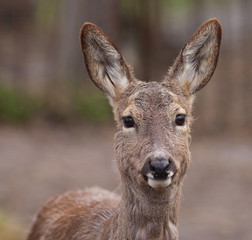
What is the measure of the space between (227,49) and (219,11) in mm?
3504

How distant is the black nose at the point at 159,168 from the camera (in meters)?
4.80

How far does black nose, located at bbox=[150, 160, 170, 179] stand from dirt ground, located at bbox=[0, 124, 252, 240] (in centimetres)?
443

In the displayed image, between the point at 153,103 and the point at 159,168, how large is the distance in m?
0.73

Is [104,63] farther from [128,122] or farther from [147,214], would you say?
[147,214]

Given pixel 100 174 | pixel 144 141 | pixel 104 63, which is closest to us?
pixel 144 141

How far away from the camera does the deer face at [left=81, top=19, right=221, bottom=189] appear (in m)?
5.03

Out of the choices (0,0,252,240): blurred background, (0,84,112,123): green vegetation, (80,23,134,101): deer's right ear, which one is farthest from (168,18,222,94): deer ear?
(0,84,112,123): green vegetation

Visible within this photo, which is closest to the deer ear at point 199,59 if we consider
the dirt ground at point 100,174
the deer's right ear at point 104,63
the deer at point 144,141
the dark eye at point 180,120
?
the deer at point 144,141

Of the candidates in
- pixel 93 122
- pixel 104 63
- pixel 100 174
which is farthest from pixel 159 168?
pixel 93 122

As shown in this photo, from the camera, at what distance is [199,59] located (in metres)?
6.03

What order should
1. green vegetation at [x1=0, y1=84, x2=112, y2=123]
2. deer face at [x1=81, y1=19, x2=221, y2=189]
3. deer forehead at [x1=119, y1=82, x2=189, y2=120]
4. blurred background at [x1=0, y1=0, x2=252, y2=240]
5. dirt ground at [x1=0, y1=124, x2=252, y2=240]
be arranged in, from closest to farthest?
deer face at [x1=81, y1=19, x2=221, y2=189] < deer forehead at [x1=119, y1=82, x2=189, y2=120] < dirt ground at [x1=0, y1=124, x2=252, y2=240] < blurred background at [x1=0, y1=0, x2=252, y2=240] < green vegetation at [x1=0, y1=84, x2=112, y2=123]

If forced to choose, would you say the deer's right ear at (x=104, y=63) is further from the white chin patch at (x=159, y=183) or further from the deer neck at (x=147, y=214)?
the white chin patch at (x=159, y=183)

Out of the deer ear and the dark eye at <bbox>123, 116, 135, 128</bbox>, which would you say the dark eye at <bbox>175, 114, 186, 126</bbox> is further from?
the deer ear

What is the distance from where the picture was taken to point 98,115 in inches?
595
